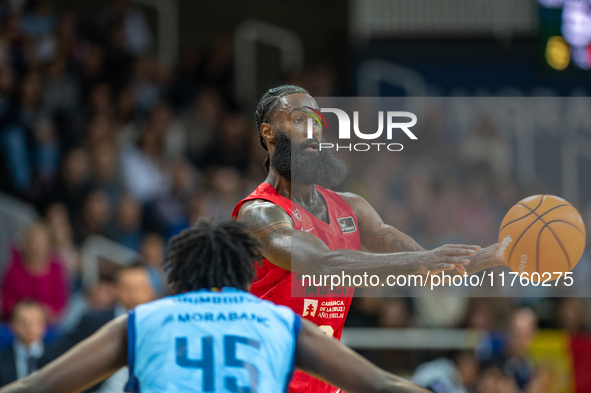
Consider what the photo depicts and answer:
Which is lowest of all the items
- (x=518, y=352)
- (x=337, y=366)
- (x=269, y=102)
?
(x=518, y=352)

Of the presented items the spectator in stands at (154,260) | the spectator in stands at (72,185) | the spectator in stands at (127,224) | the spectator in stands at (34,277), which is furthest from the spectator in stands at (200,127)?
the spectator in stands at (34,277)

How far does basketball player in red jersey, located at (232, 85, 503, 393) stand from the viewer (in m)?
4.16

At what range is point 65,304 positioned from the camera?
8836 millimetres

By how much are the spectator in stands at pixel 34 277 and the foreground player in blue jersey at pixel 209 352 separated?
589cm

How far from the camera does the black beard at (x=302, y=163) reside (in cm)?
461

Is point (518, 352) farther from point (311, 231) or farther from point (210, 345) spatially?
point (210, 345)

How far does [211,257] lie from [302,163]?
4.91 feet

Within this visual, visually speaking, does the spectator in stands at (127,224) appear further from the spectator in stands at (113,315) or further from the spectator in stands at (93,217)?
the spectator in stands at (113,315)

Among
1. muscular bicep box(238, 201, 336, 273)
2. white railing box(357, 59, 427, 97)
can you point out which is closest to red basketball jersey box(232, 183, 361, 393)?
muscular bicep box(238, 201, 336, 273)

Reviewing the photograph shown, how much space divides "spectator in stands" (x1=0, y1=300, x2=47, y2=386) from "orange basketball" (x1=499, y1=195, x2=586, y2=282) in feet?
16.3

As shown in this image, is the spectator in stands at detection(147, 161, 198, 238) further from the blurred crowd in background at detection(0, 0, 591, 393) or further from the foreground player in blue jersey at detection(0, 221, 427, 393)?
the foreground player in blue jersey at detection(0, 221, 427, 393)

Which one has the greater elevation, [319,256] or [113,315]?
[319,256]

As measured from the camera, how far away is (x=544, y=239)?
14.2ft

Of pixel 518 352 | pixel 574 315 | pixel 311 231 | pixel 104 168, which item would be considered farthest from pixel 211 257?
pixel 574 315
